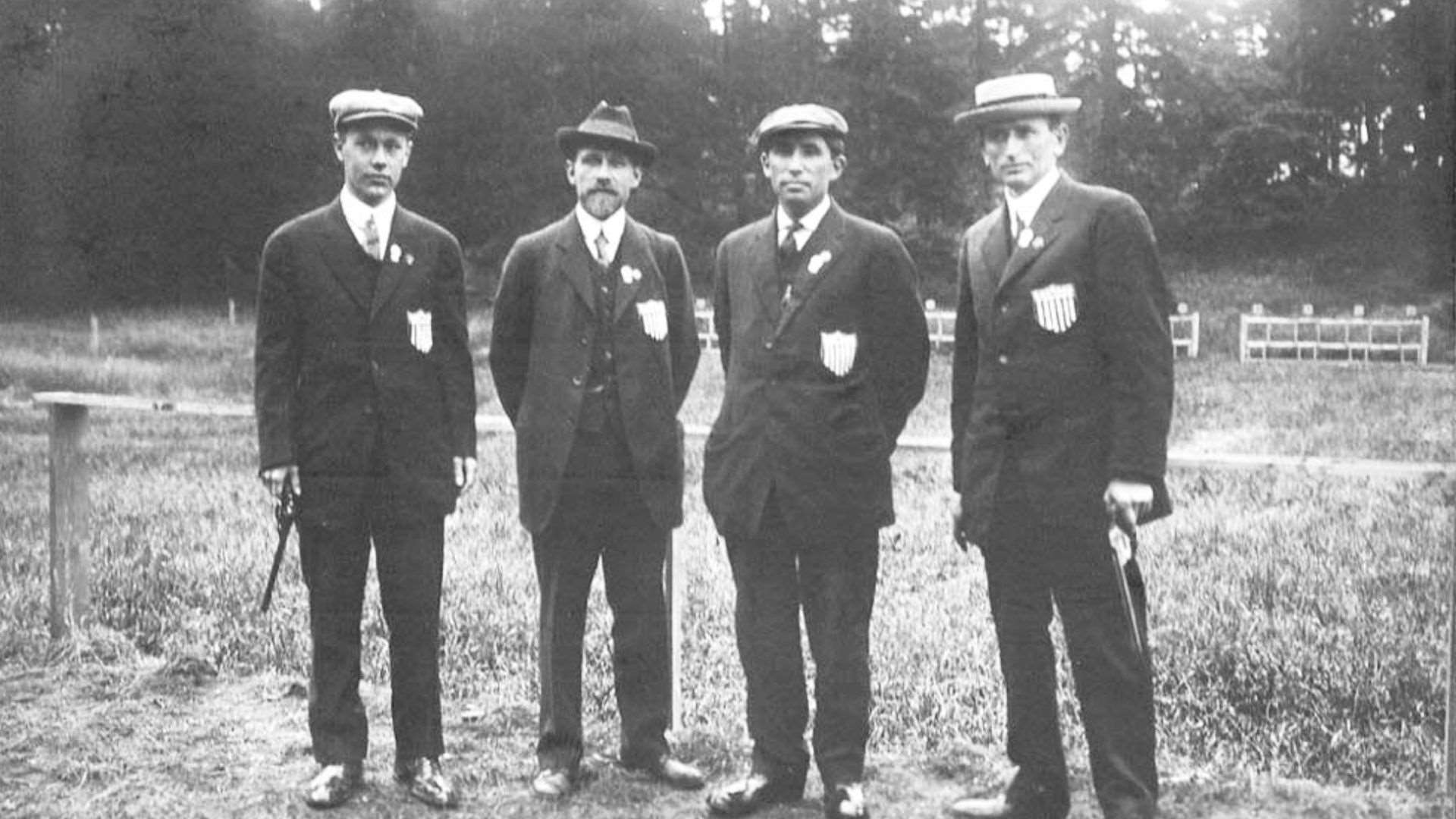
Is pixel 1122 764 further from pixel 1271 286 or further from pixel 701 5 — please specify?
pixel 701 5

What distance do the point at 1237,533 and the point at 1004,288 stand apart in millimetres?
3874

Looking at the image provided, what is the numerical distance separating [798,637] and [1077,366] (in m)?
1.10

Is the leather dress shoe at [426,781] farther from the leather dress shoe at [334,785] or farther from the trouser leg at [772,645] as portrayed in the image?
the trouser leg at [772,645]

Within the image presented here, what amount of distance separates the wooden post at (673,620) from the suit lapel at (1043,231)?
5.19 ft

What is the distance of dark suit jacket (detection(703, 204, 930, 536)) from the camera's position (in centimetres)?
370

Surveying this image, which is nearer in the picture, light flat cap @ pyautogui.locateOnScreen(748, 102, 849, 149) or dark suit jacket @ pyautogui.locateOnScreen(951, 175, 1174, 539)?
dark suit jacket @ pyautogui.locateOnScreen(951, 175, 1174, 539)

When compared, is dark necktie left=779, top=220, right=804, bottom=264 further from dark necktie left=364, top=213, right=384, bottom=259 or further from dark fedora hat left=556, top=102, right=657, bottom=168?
dark necktie left=364, top=213, right=384, bottom=259

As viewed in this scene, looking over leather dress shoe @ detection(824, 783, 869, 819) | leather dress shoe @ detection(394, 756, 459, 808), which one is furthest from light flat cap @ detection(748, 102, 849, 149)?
leather dress shoe @ detection(394, 756, 459, 808)

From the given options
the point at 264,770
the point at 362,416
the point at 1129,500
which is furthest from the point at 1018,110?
the point at 264,770

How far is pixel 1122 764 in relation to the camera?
3.42m

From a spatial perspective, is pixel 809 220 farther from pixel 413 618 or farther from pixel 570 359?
pixel 413 618

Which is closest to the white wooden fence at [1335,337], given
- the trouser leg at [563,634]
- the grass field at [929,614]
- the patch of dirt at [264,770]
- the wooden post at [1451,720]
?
the grass field at [929,614]

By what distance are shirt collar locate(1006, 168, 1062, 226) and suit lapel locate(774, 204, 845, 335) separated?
50cm

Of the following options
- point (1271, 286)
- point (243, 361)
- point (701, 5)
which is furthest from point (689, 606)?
point (701, 5)
